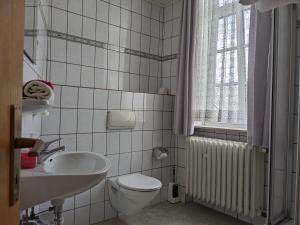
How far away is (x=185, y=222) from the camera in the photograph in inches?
86.4

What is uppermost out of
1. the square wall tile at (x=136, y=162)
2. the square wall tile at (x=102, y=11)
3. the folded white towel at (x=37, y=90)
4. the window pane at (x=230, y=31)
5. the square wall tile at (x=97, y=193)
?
the square wall tile at (x=102, y=11)

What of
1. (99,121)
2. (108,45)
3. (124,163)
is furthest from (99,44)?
(124,163)

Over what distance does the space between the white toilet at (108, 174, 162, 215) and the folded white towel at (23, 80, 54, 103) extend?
1131mm

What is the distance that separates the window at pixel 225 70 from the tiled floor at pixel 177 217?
3.00ft

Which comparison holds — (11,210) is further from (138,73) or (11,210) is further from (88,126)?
(138,73)

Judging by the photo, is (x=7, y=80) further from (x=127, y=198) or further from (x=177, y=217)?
(x=177, y=217)

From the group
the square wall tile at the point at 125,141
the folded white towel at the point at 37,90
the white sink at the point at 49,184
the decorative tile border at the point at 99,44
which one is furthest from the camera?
the square wall tile at the point at 125,141

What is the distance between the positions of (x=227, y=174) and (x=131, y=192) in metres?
0.90

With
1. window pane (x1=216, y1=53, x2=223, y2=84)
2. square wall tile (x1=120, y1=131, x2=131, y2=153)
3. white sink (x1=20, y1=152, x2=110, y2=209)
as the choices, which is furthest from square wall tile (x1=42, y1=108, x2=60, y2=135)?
window pane (x1=216, y1=53, x2=223, y2=84)

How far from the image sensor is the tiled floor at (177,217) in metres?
2.18

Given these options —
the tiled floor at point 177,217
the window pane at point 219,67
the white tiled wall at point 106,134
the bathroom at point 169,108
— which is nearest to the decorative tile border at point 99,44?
the bathroom at point 169,108

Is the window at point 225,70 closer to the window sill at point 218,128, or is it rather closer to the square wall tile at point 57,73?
the window sill at point 218,128

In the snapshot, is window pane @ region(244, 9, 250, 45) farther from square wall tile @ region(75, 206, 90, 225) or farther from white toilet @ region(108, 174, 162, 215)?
square wall tile @ region(75, 206, 90, 225)

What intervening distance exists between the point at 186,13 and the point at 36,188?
234 cm
